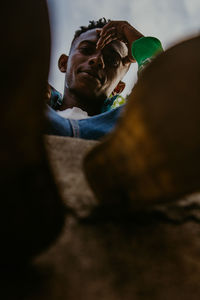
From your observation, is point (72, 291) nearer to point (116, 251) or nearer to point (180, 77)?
point (116, 251)

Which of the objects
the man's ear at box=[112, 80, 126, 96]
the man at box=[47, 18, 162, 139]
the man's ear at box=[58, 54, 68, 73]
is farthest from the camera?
the man's ear at box=[112, 80, 126, 96]

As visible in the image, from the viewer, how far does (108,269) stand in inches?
11.8

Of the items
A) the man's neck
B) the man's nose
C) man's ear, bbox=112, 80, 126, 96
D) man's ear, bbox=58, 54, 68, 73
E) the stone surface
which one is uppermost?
the stone surface

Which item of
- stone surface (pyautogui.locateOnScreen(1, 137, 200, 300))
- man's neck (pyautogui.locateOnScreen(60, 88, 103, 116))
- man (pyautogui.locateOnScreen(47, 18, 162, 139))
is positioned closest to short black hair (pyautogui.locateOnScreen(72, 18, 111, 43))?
man (pyautogui.locateOnScreen(47, 18, 162, 139))

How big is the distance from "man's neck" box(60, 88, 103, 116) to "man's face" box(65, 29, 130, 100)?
38mm

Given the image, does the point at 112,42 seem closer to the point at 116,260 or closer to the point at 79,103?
the point at 79,103

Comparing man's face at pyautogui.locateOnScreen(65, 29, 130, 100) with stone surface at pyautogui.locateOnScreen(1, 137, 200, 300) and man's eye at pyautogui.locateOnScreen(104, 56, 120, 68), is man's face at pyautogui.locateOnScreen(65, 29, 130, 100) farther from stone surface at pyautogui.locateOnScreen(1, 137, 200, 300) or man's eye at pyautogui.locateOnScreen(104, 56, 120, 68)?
stone surface at pyautogui.locateOnScreen(1, 137, 200, 300)

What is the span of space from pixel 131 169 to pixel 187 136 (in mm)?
98

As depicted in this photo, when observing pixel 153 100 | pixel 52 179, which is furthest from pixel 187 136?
pixel 52 179

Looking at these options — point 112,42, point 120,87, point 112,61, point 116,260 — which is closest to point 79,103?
point 112,61

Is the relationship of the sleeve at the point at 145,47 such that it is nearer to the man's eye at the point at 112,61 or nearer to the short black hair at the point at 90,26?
the man's eye at the point at 112,61

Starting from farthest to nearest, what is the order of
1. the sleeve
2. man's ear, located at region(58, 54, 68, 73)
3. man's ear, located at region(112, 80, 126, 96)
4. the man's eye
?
man's ear, located at region(112, 80, 126, 96) < man's ear, located at region(58, 54, 68, 73) < the man's eye < the sleeve

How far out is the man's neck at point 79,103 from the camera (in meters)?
1.72

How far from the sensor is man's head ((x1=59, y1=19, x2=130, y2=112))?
1.66m
